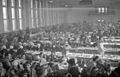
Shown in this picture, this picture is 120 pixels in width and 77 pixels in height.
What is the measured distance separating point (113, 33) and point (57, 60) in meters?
4.79

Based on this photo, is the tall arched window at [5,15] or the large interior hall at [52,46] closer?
the large interior hall at [52,46]

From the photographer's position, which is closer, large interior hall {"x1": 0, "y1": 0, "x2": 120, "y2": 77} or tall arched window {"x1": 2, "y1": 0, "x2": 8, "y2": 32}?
large interior hall {"x1": 0, "y1": 0, "x2": 120, "y2": 77}

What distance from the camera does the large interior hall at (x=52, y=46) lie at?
330 cm

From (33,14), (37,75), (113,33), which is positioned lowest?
(37,75)

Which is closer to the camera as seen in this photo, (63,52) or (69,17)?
(63,52)

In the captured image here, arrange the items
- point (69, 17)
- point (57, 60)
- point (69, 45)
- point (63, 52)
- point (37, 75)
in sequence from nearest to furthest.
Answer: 1. point (37, 75)
2. point (57, 60)
3. point (63, 52)
4. point (69, 45)
5. point (69, 17)

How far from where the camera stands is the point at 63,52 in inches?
202

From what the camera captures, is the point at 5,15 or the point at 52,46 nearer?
the point at 52,46

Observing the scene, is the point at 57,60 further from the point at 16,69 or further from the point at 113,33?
the point at 113,33

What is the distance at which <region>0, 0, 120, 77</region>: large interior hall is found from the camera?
330cm

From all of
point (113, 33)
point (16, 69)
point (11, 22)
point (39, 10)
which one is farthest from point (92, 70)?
point (39, 10)

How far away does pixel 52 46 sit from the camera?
563 centimetres

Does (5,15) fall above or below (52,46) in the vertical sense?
above

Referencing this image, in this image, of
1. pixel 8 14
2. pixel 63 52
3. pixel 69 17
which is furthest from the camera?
pixel 69 17
